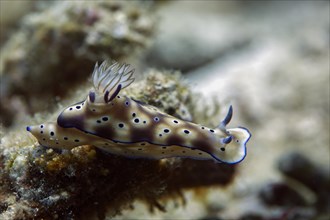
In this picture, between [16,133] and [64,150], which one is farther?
[16,133]

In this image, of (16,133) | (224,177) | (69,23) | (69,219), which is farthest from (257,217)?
(69,23)

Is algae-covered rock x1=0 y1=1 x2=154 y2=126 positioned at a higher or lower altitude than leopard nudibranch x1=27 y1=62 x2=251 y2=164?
higher

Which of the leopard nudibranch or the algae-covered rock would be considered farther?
the algae-covered rock

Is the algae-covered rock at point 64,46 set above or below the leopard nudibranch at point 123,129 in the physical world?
above

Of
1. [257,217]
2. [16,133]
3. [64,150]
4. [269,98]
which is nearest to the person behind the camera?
[64,150]

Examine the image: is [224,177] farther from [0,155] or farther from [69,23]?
[69,23]
